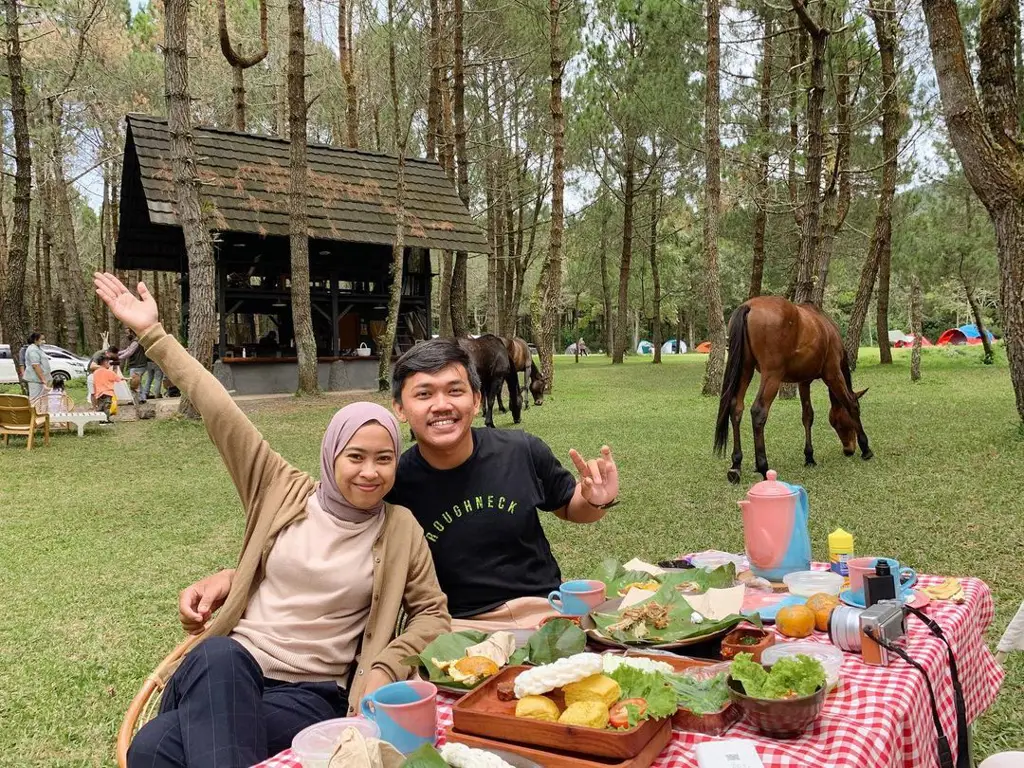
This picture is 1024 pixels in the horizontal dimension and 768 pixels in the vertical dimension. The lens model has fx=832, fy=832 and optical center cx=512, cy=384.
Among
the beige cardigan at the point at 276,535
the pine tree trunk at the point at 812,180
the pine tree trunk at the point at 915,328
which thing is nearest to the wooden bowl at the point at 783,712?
the beige cardigan at the point at 276,535

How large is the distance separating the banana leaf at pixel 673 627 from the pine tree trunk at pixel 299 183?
552 inches

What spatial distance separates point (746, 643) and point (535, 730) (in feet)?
2.30

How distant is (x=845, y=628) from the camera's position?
202 centimetres

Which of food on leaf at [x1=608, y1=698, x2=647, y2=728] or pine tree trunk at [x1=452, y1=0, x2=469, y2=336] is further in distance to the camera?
pine tree trunk at [x1=452, y1=0, x2=469, y2=336]

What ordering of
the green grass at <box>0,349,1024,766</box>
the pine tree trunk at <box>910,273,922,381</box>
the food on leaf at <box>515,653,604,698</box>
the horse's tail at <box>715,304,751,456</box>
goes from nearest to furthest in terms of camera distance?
the food on leaf at <box>515,653,604,698</box> → the green grass at <box>0,349,1024,766</box> → the horse's tail at <box>715,304,751,456</box> → the pine tree trunk at <box>910,273,922,381</box>

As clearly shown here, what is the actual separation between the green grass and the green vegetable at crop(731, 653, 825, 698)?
1.92 metres

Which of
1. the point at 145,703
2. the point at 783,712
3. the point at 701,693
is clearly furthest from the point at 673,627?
the point at 145,703

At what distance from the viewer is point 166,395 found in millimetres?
17453

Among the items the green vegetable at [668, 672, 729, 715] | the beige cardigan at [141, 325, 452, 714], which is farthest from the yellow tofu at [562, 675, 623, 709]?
the beige cardigan at [141, 325, 452, 714]

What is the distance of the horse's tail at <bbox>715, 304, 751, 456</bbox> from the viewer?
7.93m

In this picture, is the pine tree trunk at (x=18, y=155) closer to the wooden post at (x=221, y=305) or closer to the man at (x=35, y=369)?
the man at (x=35, y=369)

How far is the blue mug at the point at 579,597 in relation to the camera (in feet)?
7.64

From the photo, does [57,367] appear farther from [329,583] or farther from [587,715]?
[587,715]

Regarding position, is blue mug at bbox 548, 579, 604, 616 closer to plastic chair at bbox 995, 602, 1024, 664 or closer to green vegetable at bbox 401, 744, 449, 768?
green vegetable at bbox 401, 744, 449, 768
